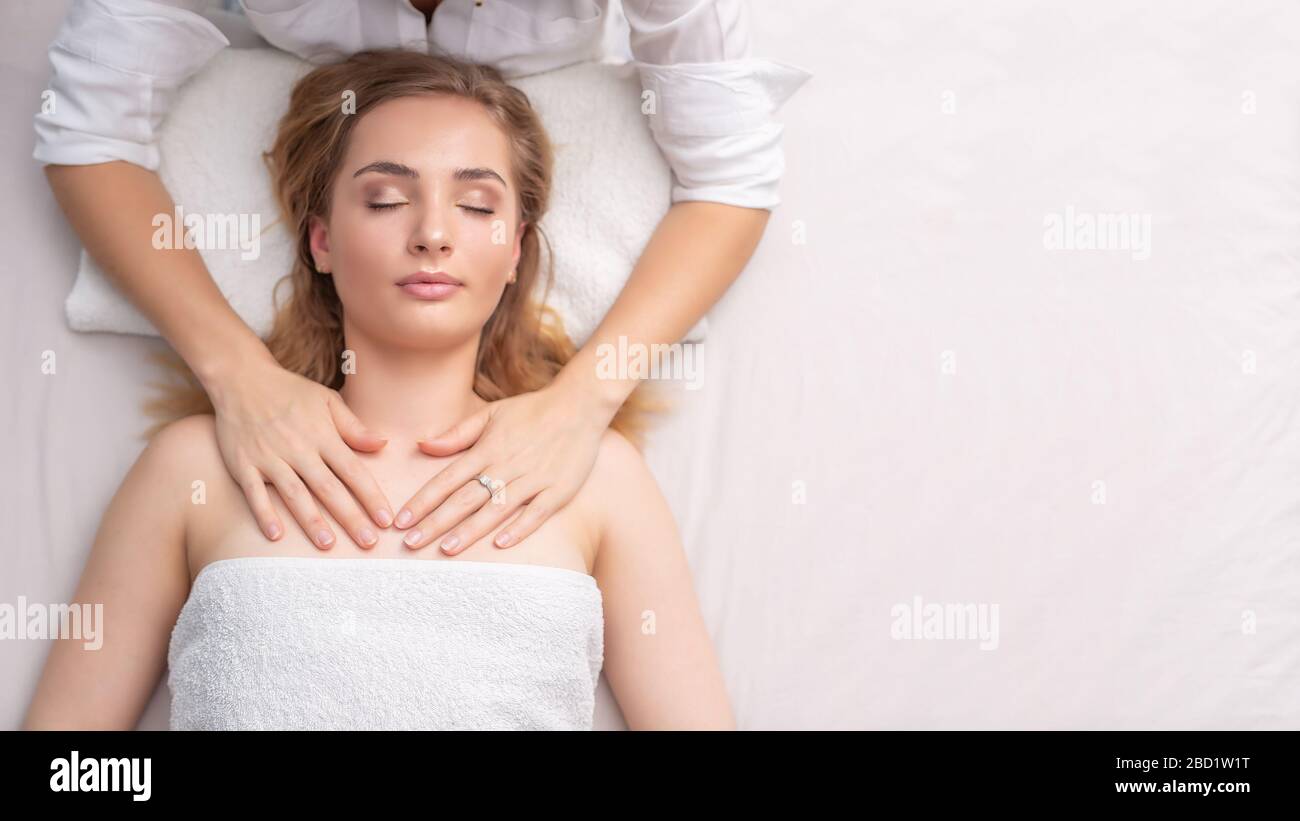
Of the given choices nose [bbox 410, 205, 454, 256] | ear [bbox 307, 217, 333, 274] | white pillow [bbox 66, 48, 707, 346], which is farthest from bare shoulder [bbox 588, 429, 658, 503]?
ear [bbox 307, 217, 333, 274]

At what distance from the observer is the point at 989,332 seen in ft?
6.09

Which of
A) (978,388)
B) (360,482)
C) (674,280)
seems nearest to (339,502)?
Answer: (360,482)

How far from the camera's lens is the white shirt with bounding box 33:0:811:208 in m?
1.68

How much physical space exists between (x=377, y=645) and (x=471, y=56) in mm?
878

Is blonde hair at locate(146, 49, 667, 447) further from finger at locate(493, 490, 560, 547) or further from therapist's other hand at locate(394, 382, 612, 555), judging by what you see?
finger at locate(493, 490, 560, 547)

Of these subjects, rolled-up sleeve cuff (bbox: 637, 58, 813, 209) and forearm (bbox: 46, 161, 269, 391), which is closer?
forearm (bbox: 46, 161, 269, 391)

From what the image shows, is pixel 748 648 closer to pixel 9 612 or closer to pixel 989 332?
pixel 989 332

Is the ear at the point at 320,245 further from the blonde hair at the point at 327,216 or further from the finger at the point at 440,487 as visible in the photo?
the finger at the point at 440,487

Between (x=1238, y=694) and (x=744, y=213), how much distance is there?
999 millimetres

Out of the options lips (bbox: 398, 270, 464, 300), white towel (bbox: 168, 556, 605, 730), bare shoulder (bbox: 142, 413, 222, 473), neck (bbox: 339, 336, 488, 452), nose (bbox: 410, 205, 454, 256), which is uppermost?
nose (bbox: 410, 205, 454, 256)

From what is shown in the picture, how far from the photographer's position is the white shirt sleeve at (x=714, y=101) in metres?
1.74

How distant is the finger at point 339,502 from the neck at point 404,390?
0.33ft

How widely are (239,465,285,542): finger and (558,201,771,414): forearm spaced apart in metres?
0.42
